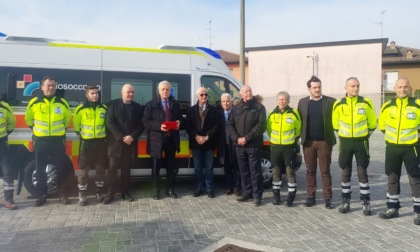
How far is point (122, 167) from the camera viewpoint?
21.0 feet

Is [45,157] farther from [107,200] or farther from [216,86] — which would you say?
[216,86]

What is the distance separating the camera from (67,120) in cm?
610

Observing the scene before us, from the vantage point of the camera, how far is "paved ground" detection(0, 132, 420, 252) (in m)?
4.43

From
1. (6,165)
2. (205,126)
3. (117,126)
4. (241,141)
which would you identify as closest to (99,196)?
(117,126)

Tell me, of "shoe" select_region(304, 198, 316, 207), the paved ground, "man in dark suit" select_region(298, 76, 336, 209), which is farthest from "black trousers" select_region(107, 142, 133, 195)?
"shoe" select_region(304, 198, 316, 207)

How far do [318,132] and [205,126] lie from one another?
6.17 ft

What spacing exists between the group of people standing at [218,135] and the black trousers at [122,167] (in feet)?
0.05

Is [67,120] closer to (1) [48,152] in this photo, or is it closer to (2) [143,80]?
(1) [48,152]

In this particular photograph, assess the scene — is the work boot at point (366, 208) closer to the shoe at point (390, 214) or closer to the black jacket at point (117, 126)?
the shoe at point (390, 214)

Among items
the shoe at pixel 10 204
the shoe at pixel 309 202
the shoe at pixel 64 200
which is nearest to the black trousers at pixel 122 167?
the shoe at pixel 64 200

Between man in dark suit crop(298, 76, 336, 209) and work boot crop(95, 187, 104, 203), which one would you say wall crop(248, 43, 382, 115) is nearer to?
man in dark suit crop(298, 76, 336, 209)

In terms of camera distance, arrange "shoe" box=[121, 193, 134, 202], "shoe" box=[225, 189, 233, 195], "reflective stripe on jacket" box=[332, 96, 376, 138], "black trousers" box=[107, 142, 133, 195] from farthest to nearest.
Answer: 1. "shoe" box=[225, 189, 233, 195]
2. "shoe" box=[121, 193, 134, 202]
3. "black trousers" box=[107, 142, 133, 195]
4. "reflective stripe on jacket" box=[332, 96, 376, 138]

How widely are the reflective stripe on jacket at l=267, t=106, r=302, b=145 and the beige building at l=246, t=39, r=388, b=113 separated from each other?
20304mm

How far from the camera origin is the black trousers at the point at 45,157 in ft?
19.4
